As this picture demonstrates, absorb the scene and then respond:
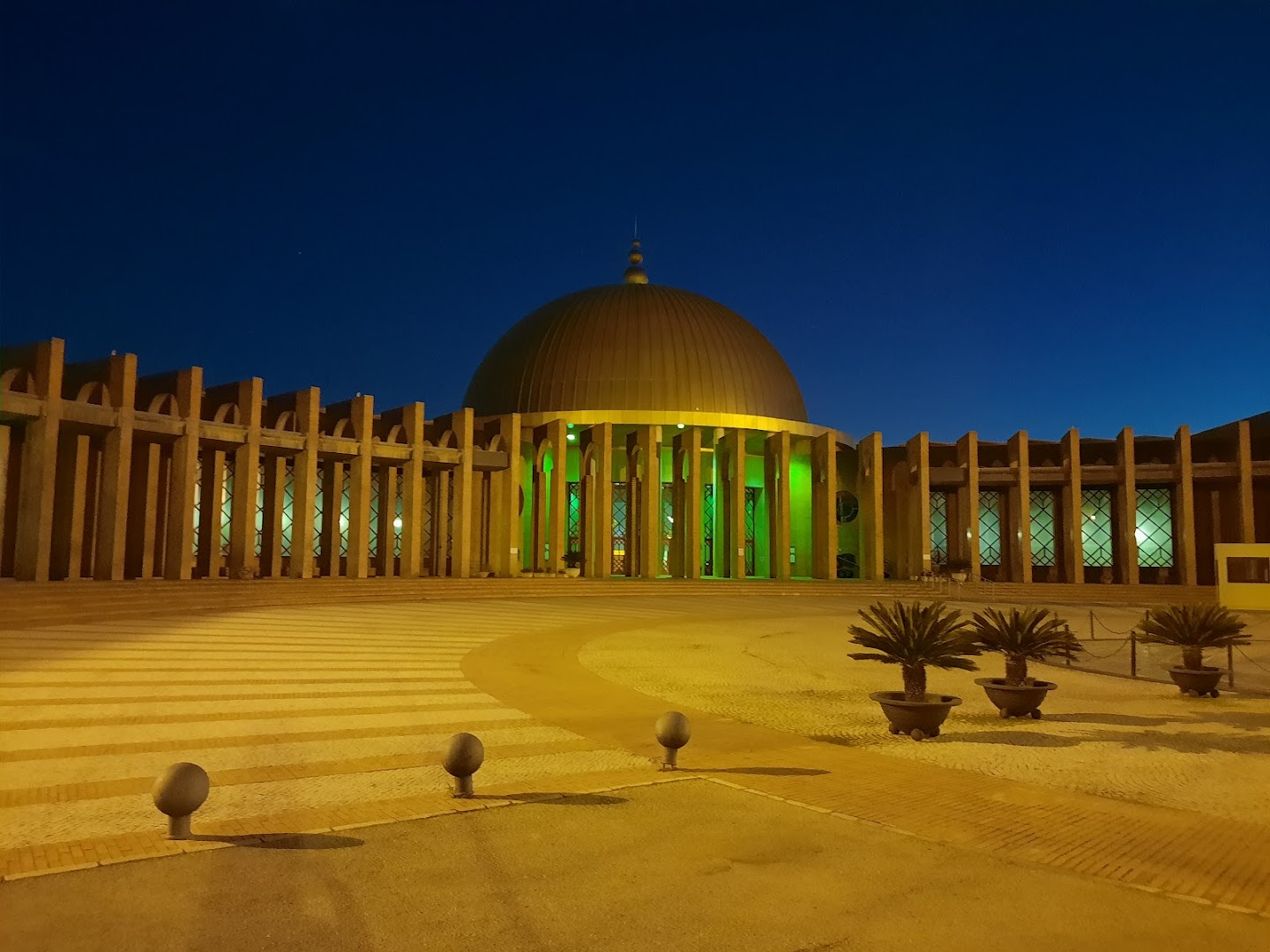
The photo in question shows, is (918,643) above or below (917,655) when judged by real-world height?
above

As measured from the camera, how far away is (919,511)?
4022 centimetres

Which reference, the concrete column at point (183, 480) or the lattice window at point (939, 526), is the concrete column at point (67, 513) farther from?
the lattice window at point (939, 526)

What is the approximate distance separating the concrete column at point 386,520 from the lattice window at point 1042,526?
27.7 m

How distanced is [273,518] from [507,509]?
895 cm

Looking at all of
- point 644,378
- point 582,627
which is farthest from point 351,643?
point 644,378

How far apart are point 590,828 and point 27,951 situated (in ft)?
9.73

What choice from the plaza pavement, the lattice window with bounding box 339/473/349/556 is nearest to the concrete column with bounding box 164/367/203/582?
the lattice window with bounding box 339/473/349/556

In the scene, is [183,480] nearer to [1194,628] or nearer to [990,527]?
[1194,628]

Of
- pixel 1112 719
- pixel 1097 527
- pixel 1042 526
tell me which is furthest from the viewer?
pixel 1042 526

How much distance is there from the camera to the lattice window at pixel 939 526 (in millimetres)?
43156

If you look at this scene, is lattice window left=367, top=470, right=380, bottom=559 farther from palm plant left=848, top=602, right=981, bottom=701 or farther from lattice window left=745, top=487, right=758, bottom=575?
palm plant left=848, top=602, right=981, bottom=701

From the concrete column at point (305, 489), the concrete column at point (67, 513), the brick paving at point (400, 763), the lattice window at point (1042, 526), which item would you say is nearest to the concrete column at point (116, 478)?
the concrete column at point (67, 513)

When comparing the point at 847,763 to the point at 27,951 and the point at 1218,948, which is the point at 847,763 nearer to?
the point at 1218,948

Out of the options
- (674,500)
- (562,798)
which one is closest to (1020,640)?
(562,798)
